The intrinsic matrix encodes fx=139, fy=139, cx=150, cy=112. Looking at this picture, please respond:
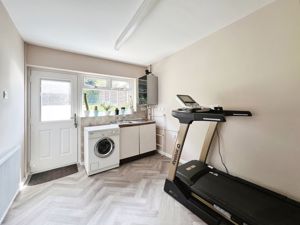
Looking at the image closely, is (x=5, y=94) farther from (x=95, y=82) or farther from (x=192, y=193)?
(x=192, y=193)

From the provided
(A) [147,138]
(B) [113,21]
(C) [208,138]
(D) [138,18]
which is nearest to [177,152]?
(C) [208,138]

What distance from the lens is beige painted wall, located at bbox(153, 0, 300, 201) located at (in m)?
1.64

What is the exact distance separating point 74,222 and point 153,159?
83.3 inches

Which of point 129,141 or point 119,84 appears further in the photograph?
point 119,84

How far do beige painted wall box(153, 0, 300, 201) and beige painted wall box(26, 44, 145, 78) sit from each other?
203 centimetres

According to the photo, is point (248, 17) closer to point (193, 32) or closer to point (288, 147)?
point (193, 32)

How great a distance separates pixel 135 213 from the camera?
1.76 metres

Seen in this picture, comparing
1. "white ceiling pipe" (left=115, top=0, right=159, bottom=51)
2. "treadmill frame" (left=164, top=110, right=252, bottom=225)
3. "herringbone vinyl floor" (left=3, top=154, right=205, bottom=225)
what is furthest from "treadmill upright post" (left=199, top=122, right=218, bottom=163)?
"white ceiling pipe" (left=115, top=0, right=159, bottom=51)

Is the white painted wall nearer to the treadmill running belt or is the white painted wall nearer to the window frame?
the window frame

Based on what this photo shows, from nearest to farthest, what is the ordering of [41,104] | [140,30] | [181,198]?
[181,198]
[140,30]
[41,104]

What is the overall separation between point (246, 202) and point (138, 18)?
2597mm

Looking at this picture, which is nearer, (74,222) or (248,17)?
(74,222)

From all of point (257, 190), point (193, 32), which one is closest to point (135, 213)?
point (257, 190)

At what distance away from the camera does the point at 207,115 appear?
1.71m
